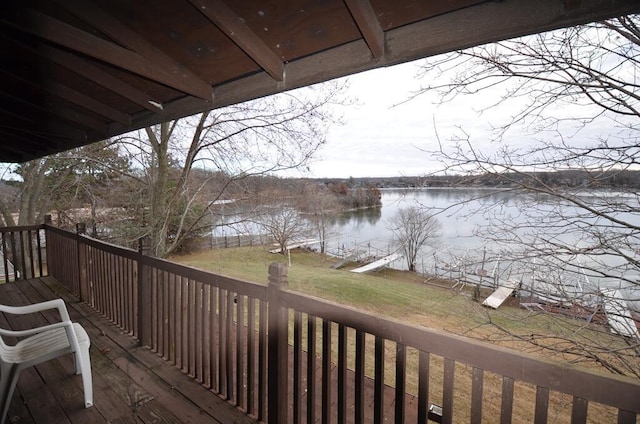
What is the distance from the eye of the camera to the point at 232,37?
4.88 ft

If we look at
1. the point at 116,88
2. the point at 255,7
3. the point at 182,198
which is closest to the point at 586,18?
the point at 255,7

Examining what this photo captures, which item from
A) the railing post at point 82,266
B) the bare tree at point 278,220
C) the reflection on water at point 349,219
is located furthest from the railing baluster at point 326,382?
the reflection on water at point 349,219

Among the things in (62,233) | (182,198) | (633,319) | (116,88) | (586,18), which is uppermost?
(116,88)

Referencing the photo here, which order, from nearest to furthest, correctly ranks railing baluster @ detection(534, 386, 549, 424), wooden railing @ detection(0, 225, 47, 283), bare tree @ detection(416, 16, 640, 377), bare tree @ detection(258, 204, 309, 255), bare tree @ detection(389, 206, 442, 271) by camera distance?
railing baluster @ detection(534, 386, 549, 424)
bare tree @ detection(416, 16, 640, 377)
wooden railing @ detection(0, 225, 47, 283)
bare tree @ detection(258, 204, 309, 255)
bare tree @ detection(389, 206, 442, 271)

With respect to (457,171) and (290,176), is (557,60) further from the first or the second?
(290,176)

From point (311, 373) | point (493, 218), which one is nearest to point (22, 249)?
point (311, 373)

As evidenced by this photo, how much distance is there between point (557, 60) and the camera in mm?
3350

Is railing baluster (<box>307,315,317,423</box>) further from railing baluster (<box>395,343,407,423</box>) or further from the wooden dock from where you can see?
the wooden dock

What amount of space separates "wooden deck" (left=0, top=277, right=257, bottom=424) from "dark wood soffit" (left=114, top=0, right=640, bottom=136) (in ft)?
7.25

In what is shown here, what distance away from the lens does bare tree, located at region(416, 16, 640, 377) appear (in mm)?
3139

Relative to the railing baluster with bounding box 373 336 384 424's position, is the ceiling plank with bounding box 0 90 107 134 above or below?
above

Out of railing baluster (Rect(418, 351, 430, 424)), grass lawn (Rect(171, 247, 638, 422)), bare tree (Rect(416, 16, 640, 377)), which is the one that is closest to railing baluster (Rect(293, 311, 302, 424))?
railing baluster (Rect(418, 351, 430, 424))

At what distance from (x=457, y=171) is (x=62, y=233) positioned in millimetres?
5603

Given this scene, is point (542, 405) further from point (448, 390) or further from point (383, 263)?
point (383, 263)
